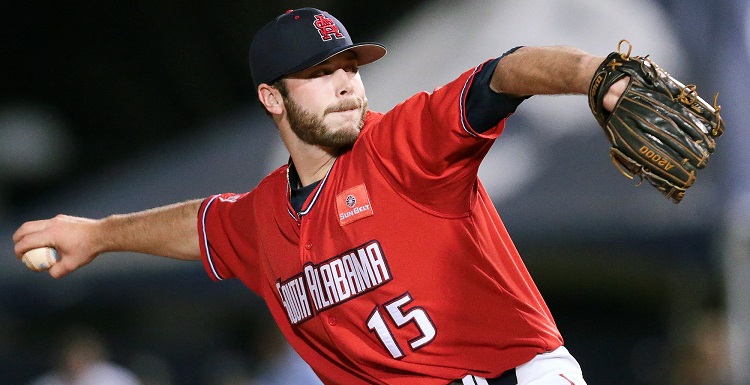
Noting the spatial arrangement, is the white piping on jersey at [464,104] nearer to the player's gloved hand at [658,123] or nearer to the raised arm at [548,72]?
the raised arm at [548,72]

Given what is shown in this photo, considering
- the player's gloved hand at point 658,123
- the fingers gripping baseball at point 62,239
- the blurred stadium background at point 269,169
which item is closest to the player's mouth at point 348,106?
the player's gloved hand at point 658,123

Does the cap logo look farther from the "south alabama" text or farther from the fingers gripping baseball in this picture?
the fingers gripping baseball

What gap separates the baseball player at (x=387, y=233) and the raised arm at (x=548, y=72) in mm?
25

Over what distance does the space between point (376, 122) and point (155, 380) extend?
14.5ft

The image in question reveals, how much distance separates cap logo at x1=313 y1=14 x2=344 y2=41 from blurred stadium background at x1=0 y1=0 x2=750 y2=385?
274 centimetres

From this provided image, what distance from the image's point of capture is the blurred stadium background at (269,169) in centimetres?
540

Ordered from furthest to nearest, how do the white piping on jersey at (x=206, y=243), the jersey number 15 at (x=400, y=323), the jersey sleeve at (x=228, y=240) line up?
the white piping on jersey at (x=206, y=243) < the jersey sleeve at (x=228, y=240) < the jersey number 15 at (x=400, y=323)

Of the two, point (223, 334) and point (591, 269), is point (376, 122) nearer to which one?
A: point (591, 269)

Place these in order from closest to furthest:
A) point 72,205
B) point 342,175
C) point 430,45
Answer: point 342,175 < point 430,45 < point 72,205

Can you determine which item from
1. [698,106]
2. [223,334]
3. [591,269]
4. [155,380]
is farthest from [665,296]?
[698,106]

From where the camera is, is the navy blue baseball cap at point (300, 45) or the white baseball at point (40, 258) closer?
the navy blue baseball cap at point (300, 45)

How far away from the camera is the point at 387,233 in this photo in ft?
8.29

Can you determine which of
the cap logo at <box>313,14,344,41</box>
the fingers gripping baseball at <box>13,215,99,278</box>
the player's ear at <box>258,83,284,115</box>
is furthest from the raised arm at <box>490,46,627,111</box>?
the fingers gripping baseball at <box>13,215,99,278</box>

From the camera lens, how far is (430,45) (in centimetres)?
559
